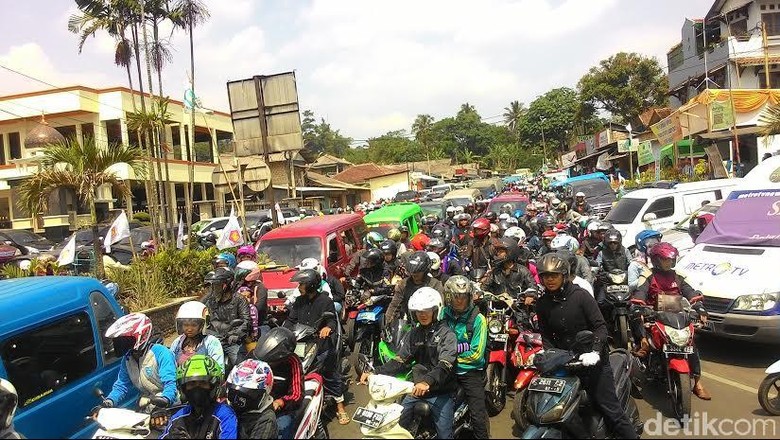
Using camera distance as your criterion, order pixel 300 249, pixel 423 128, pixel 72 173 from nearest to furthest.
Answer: pixel 300 249 → pixel 72 173 → pixel 423 128

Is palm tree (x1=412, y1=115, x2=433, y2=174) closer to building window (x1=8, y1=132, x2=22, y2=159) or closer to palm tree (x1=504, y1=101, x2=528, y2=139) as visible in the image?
palm tree (x1=504, y1=101, x2=528, y2=139)

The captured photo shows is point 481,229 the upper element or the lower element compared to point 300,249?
upper

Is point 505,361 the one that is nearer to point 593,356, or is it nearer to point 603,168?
point 593,356

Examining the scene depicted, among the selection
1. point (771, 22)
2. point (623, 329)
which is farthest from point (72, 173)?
point (771, 22)

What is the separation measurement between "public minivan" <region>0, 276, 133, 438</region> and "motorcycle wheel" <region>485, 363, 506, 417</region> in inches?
127

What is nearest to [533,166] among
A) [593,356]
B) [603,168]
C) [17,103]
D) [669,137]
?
[603,168]

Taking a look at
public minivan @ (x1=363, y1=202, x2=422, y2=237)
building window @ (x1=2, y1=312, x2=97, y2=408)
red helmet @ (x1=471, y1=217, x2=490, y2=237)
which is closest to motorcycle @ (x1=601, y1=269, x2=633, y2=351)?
red helmet @ (x1=471, y1=217, x2=490, y2=237)

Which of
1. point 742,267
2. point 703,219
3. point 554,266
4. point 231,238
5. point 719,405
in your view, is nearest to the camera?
point 554,266

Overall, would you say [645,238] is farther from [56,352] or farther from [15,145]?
[15,145]

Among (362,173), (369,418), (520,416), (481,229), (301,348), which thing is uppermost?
(362,173)

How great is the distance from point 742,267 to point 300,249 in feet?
21.3

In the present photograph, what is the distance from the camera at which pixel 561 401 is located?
382 cm

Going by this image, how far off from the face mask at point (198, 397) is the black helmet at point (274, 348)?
0.76 m

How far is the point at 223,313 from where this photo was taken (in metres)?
6.12
